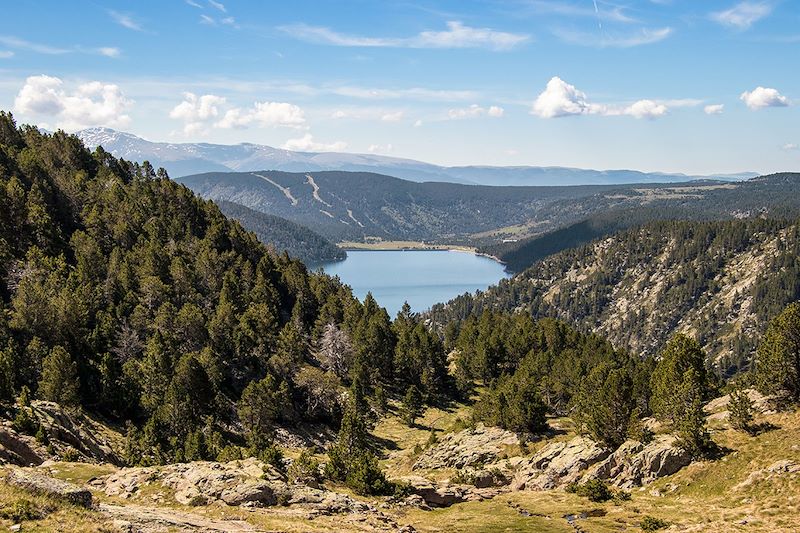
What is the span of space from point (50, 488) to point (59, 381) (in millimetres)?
50469

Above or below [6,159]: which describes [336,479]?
below

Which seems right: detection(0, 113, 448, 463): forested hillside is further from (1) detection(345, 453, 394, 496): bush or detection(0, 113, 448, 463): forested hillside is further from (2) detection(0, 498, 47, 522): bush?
(2) detection(0, 498, 47, 522): bush

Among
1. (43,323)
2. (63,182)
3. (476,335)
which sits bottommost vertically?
(476,335)

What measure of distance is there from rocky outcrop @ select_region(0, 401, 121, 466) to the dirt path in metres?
16.7

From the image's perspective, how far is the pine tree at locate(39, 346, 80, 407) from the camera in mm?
75875

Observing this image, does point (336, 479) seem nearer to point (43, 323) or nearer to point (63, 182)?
point (43, 323)


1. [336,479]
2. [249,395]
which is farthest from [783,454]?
[249,395]

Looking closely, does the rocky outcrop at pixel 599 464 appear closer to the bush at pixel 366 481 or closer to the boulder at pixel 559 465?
the boulder at pixel 559 465

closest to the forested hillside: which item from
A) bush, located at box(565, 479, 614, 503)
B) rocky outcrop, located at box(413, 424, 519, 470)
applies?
rocky outcrop, located at box(413, 424, 519, 470)

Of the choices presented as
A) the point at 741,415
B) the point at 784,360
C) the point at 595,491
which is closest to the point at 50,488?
the point at 595,491

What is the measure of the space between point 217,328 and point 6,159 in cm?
8485

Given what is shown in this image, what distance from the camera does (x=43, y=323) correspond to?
91.0 meters

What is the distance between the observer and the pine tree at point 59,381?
7588 cm

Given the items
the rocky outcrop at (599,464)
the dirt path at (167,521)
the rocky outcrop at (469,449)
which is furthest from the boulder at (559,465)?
the dirt path at (167,521)
